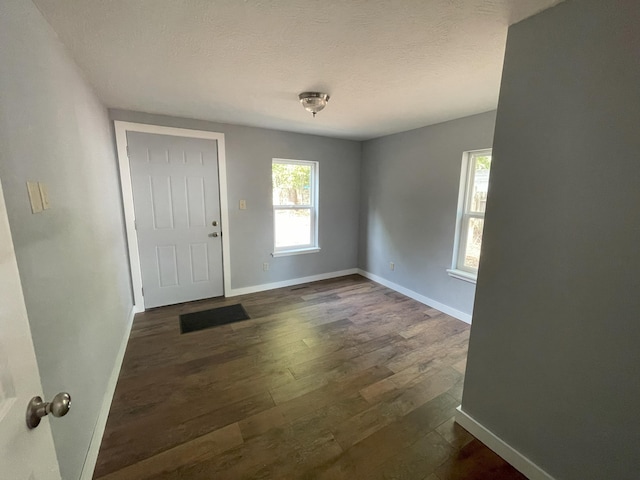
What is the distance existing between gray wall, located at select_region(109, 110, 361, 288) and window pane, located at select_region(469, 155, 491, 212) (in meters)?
1.80

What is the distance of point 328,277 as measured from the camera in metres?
4.34

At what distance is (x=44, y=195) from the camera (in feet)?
3.60

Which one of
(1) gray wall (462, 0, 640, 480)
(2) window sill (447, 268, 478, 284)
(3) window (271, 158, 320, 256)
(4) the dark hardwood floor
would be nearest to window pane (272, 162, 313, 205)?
(3) window (271, 158, 320, 256)

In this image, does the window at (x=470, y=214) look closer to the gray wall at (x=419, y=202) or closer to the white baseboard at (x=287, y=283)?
the gray wall at (x=419, y=202)

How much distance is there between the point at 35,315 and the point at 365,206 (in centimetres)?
382

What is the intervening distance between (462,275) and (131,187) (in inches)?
145

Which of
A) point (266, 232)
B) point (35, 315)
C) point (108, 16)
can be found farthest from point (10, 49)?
point (266, 232)

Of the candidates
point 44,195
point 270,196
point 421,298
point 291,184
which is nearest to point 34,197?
point 44,195

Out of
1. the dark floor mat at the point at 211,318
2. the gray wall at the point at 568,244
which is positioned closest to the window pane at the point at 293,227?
the dark floor mat at the point at 211,318

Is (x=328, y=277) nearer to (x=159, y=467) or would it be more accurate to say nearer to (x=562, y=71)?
(x=159, y=467)

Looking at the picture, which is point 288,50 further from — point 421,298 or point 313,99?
point 421,298

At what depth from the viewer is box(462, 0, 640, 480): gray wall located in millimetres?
1008

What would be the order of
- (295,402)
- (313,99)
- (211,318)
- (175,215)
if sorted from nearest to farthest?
1. (295,402)
2. (313,99)
3. (211,318)
4. (175,215)

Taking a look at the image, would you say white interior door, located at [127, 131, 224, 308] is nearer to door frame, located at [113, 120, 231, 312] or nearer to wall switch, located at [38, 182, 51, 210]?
door frame, located at [113, 120, 231, 312]
